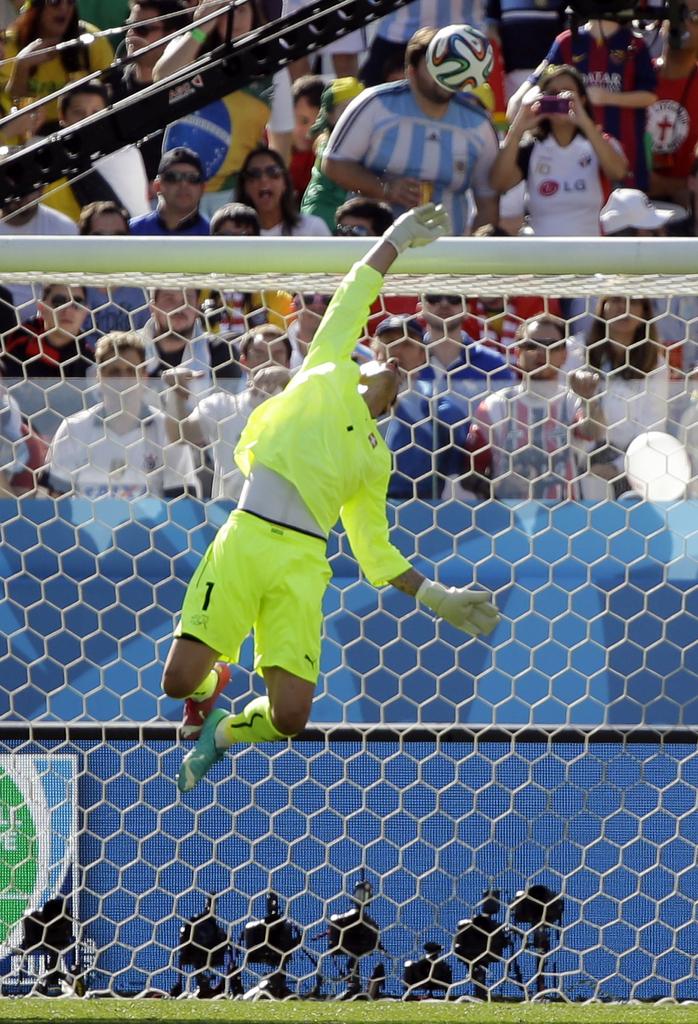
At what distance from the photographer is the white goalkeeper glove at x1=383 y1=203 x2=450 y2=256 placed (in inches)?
145

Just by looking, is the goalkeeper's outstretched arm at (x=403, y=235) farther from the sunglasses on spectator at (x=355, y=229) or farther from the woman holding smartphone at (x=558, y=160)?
the woman holding smartphone at (x=558, y=160)

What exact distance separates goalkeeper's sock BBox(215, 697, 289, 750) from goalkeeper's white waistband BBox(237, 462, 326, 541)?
46 cm

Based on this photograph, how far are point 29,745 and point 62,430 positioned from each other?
35.3 inches

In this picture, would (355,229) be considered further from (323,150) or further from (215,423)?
(215,423)

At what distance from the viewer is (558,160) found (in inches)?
247

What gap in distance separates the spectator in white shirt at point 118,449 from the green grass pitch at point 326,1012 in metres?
1.38

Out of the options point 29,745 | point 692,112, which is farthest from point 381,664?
point 692,112

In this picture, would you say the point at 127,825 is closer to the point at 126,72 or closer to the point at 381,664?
the point at 381,664

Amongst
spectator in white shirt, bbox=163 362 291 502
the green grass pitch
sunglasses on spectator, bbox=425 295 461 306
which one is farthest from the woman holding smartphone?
the green grass pitch

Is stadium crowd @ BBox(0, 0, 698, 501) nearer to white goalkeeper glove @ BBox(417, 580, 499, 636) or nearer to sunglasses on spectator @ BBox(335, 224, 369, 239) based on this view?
sunglasses on spectator @ BBox(335, 224, 369, 239)

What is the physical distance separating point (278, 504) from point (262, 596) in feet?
0.80

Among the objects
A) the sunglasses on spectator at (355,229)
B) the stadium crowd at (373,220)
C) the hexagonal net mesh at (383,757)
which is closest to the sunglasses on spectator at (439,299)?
the stadium crowd at (373,220)

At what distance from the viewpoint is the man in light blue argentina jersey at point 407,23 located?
6723 mm

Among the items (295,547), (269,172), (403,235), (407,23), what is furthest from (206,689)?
(407,23)
